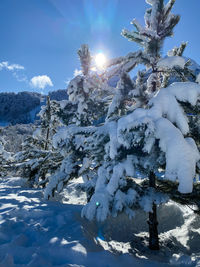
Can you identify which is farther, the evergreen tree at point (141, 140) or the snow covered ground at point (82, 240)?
the snow covered ground at point (82, 240)

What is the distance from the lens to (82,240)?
16.0ft

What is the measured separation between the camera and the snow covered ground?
160 inches

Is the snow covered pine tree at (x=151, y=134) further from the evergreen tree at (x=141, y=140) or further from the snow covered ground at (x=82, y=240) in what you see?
the snow covered ground at (x=82, y=240)

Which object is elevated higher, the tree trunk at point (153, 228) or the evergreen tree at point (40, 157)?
the evergreen tree at point (40, 157)

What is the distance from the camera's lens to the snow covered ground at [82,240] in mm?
4059

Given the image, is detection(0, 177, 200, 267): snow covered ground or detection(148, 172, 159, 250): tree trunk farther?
detection(148, 172, 159, 250): tree trunk

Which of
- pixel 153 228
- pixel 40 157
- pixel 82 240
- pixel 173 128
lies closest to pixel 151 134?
pixel 173 128

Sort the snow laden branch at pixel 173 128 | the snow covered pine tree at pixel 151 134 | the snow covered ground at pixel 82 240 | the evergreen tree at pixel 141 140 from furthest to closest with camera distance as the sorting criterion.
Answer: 1. the snow covered ground at pixel 82 240
2. the evergreen tree at pixel 141 140
3. the snow covered pine tree at pixel 151 134
4. the snow laden branch at pixel 173 128

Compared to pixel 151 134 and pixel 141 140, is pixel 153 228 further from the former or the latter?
pixel 151 134

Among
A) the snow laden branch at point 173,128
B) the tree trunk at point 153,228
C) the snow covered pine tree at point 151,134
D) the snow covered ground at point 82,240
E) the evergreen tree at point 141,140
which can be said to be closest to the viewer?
the snow laden branch at point 173,128

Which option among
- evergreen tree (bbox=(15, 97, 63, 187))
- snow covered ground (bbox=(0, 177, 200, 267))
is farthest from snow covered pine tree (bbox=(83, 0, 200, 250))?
evergreen tree (bbox=(15, 97, 63, 187))

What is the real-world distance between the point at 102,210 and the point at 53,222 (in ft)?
8.15

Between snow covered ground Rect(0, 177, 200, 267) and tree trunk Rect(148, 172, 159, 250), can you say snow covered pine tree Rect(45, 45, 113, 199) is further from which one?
tree trunk Rect(148, 172, 159, 250)

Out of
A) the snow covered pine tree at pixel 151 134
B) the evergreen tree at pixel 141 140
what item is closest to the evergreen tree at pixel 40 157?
the evergreen tree at pixel 141 140
